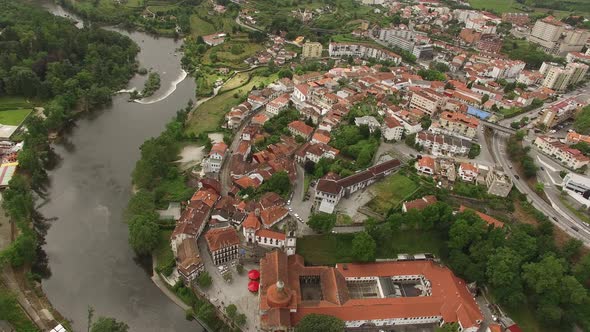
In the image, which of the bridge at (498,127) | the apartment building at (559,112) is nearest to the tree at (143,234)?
the bridge at (498,127)

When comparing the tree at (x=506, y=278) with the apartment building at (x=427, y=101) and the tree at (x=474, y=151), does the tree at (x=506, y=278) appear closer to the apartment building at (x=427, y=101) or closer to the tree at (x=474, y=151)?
the tree at (x=474, y=151)

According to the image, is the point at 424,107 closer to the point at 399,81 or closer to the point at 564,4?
the point at 399,81

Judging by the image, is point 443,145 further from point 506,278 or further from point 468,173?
point 506,278

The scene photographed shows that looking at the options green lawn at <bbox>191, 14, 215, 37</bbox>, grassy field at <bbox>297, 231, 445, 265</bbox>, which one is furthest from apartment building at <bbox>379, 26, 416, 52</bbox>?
grassy field at <bbox>297, 231, 445, 265</bbox>

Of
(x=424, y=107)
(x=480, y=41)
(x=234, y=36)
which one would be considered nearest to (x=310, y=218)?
(x=424, y=107)

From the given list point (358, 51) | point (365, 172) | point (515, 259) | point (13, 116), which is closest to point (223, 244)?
point (365, 172)

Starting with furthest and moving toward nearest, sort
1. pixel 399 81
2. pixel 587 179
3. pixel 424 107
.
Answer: pixel 399 81 → pixel 424 107 → pixel 587 179
